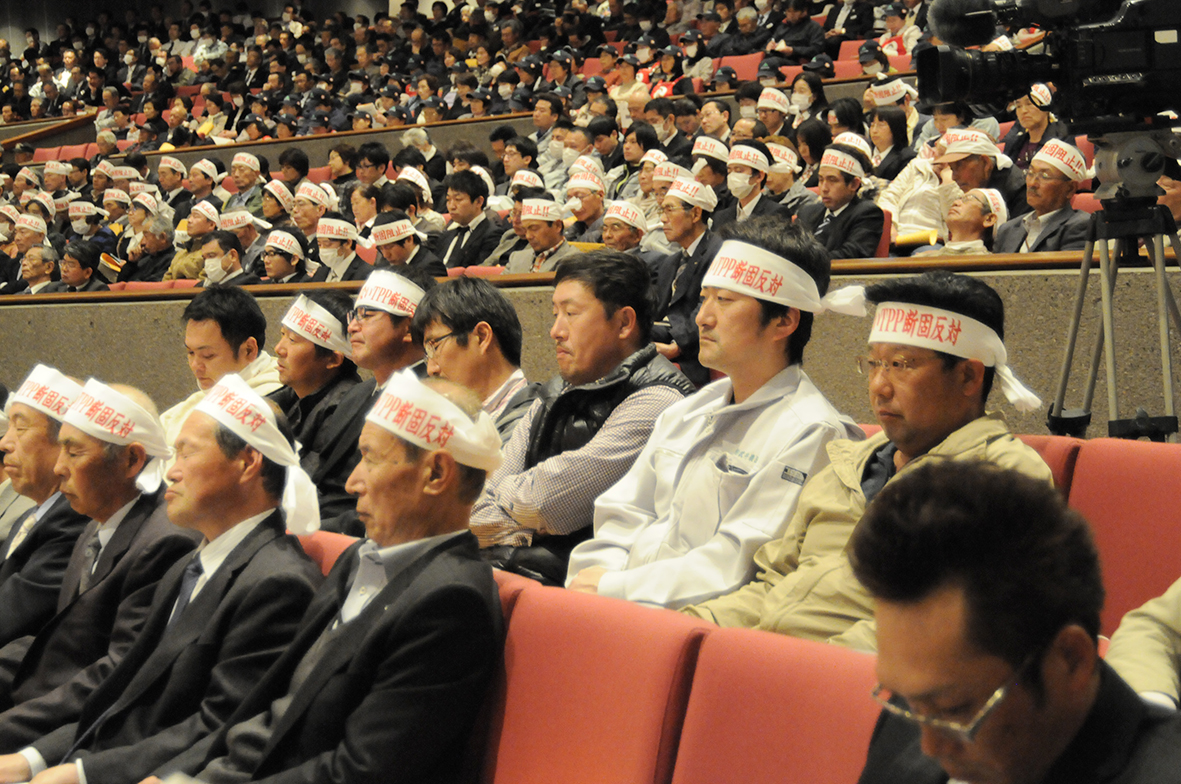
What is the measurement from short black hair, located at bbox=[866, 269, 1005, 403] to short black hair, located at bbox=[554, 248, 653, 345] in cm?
85

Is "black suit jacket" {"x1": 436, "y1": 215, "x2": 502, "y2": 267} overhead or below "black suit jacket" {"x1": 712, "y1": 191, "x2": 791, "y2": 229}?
below

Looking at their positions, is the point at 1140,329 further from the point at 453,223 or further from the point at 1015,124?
the point at 453,223

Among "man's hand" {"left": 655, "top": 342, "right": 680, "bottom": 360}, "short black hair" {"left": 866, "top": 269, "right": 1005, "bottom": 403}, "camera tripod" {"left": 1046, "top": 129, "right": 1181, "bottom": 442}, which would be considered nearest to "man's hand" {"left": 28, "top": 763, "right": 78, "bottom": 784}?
"short black hair" {"left": 866, "top": 269, "right": 1005, "bottom": 403}

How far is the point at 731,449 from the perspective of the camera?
2.30m

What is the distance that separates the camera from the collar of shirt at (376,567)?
6.38ft

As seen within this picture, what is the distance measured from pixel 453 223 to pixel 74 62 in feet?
40.7

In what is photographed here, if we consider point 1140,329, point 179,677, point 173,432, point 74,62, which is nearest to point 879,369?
point 179,677

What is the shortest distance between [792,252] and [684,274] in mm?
2405

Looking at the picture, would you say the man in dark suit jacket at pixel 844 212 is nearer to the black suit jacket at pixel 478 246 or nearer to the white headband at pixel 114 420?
the black suit jacket at pixel 478 246

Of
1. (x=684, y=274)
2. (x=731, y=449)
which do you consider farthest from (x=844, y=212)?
(x=731, y=449)

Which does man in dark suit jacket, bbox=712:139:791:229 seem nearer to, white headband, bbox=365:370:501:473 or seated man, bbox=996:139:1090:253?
seated man, bbox=996:139:1090:253

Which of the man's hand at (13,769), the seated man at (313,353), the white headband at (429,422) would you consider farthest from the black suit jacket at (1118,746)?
the seated man at (313,353)

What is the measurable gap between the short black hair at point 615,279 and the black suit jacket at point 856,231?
237 centimetres

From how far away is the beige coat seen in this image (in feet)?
6.08
